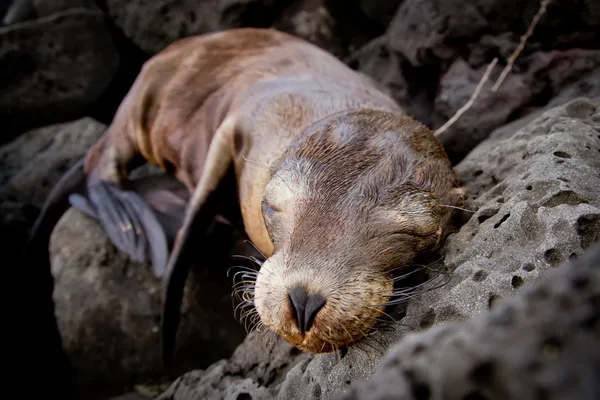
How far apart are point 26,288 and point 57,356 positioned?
2.16 ft

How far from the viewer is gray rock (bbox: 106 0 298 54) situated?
15.4ft

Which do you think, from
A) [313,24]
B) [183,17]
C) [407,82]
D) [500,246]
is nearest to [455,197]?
[500,246]

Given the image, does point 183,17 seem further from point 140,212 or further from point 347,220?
point 347,220

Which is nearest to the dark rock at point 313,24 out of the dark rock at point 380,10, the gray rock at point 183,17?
the gray rock at point 183,17

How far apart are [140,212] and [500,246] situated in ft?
7.67

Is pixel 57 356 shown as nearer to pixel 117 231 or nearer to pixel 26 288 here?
pixel 26 288

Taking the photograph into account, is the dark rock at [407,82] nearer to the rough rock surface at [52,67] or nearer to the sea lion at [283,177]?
the sea lion at [283,177]

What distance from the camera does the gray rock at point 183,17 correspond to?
4.71 metres

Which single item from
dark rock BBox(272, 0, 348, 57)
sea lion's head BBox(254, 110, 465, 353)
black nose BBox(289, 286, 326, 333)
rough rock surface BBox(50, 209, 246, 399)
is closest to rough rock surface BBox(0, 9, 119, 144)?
dark rock BBox(272, 0, 348, 57)

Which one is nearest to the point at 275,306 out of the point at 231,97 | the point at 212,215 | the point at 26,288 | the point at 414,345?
the point at 414,345

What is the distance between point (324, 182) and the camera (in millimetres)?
1551

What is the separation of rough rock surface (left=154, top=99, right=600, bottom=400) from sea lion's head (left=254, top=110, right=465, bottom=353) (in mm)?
90

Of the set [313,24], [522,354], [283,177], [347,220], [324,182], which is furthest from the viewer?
[313,24]

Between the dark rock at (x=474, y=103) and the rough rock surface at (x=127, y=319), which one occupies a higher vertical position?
the dark rock at (x=474, y=103)
